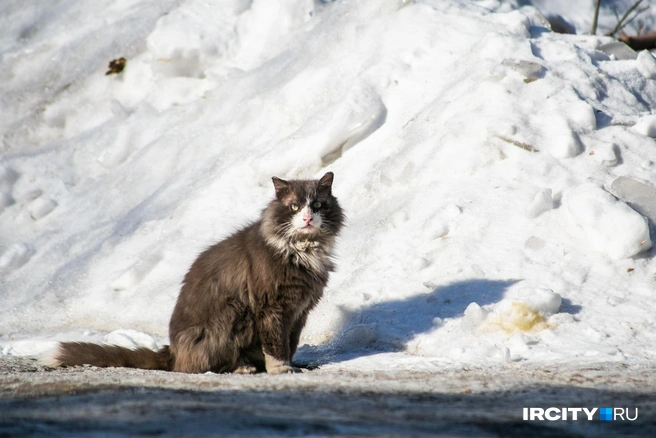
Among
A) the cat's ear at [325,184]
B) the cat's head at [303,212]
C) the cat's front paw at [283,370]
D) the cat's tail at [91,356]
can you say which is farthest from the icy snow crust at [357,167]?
the cat's ear at [325,184]

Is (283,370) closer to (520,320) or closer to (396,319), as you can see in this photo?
(396,319)

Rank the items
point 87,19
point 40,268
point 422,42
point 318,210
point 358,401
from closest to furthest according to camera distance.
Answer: point 358,401
point 318,210
point 40,268
point 422,42
point 87,19

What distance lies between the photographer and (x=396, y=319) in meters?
5.16

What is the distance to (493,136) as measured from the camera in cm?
626

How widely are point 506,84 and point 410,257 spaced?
2.18 meters

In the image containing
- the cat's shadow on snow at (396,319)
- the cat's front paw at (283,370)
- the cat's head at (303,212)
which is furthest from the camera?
the cat's shadow on snow at (396,319)

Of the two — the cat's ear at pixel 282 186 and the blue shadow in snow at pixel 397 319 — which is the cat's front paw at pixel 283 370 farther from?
the cat's ear at pixel 282 186

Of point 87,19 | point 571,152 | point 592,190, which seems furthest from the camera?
point 87,19

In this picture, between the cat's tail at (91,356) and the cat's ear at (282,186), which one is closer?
the cat's tail at (91,356)

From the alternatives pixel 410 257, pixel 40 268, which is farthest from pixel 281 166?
pixel 40 268

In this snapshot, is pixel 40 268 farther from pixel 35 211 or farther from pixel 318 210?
pixel 318 210

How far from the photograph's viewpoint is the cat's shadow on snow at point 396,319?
4.95 metres


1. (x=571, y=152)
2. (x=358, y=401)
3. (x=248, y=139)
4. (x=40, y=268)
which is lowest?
(x=40, y=268)

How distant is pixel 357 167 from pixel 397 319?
2.23 metres
